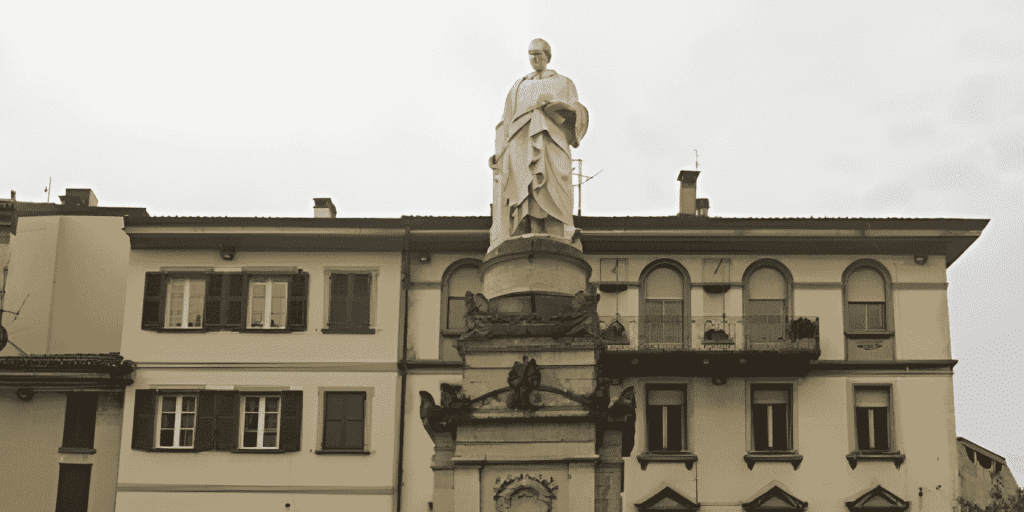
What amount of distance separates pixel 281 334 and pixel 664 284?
34.7 ft

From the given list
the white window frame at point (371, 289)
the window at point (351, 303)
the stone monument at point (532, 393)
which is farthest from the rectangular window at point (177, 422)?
the stone monument at point (532, 393)

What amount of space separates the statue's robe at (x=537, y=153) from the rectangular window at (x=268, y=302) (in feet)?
50.4

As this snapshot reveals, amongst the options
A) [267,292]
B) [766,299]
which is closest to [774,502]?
[766,299]

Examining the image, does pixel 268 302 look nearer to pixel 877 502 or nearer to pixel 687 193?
pixel 687 193

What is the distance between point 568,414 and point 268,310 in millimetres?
18440

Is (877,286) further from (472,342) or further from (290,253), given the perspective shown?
(472,342)

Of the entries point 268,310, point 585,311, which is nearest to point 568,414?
point 585,311

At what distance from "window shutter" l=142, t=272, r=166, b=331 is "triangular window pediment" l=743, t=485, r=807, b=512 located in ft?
54.4

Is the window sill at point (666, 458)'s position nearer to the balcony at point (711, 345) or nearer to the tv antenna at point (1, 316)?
the balcony at point (711, 345)

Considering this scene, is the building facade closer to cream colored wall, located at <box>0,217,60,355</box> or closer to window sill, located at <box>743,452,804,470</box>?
window sill, located at <box>743,452,804,470</box>

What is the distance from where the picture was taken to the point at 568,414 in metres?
16.9

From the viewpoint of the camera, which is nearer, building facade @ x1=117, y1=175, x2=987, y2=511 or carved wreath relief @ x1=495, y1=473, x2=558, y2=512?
carved wreath relief @ x1=495, y1=473, x2=558, y2=512

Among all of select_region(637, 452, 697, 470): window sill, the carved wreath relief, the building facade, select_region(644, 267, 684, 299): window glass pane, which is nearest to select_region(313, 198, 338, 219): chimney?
the building facade

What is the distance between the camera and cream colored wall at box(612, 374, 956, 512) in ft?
104
